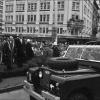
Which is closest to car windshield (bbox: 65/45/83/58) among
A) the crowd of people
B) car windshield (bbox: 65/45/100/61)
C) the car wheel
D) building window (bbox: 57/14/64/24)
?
car windshield (bbox: 65/45/100/61)

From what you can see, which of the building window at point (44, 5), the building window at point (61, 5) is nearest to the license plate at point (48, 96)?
the building window at point (61, 5)

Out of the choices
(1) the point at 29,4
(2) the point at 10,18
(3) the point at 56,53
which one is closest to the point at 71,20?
(1) the point at 29,4

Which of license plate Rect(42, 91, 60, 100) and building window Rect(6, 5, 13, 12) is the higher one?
building window Rect(6, 5, 13, 12)

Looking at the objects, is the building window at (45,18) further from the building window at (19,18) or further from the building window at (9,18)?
the building window at (9,18)

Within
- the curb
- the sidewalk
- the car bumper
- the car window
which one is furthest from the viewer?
the sidewalk

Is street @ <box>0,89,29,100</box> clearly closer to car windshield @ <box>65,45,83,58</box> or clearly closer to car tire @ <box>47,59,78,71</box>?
car windshield @ <box>65,45,83,58</box>

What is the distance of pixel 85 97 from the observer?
5.79m

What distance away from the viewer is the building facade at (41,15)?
54.8m

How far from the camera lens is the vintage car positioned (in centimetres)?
542

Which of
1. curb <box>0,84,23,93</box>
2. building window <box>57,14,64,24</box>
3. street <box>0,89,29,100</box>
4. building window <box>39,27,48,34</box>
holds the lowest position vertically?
street <box>0,89,29,100</box>

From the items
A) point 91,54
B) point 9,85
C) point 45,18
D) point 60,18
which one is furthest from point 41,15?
point 91,54

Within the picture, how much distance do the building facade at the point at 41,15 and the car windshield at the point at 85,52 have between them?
45.2 m

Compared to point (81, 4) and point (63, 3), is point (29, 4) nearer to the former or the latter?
point (63, 3)

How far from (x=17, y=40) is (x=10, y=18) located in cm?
4938
